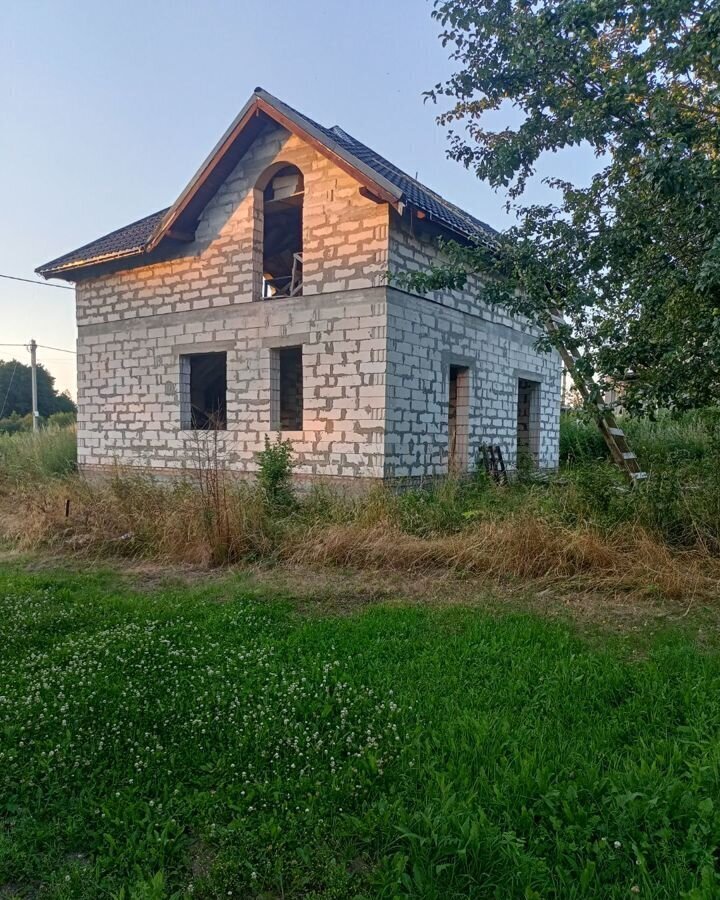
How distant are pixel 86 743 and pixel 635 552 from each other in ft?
16.7

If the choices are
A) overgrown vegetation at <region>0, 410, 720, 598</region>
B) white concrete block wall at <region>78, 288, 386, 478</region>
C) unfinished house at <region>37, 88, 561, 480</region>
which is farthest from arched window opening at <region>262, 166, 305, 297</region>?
overgrown vegetation at <region>0, 410, 720, 598</region>

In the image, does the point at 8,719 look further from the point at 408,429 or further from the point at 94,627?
the point at 408,429

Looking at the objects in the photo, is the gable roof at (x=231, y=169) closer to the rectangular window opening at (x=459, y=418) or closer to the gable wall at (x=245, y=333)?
the gable wall at (x=245, y=333)

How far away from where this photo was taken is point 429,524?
7324 millimetres

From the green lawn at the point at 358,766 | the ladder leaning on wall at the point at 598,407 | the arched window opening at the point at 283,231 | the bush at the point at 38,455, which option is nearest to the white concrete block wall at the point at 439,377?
the arched window opening at the point at 283,231

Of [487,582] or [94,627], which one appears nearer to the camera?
[94,627]

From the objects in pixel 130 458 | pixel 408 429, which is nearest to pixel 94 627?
pixel 408 429

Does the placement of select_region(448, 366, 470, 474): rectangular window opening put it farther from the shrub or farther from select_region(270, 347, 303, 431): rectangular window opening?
select_region(270, 347, 303, 431): rectangular window opening

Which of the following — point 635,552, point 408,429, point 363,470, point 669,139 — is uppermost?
point 669,139

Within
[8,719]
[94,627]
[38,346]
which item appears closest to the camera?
[8,719]

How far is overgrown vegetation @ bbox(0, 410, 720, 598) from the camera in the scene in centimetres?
593

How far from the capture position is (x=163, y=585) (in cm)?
622

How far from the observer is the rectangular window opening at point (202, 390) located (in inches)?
452

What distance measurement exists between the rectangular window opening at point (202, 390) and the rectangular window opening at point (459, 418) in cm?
441
